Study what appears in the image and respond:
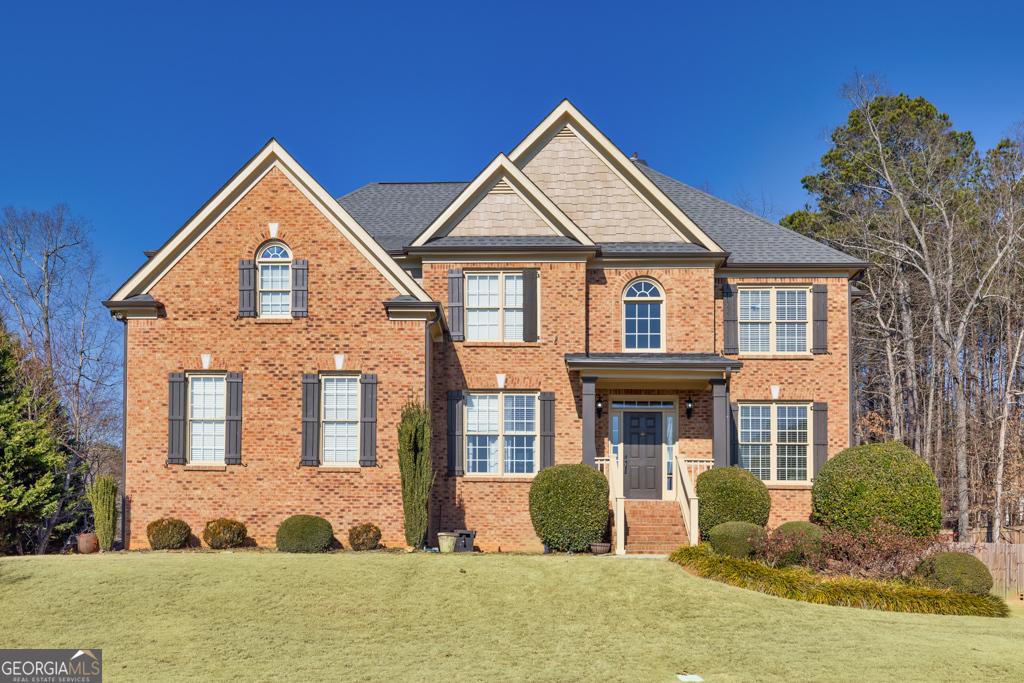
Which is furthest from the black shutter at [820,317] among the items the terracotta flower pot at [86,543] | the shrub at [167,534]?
the terracotta flower pot at [86,543]

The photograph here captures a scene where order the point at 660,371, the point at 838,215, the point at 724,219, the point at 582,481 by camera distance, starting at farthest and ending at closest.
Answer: the point at 838,215
the point at 724,219
the point at 660,371
the point at 582,481

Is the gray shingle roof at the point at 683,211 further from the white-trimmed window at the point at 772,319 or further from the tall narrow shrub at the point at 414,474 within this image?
the tall narrow shrub at the point at 414,474

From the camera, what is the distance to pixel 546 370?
22031mm

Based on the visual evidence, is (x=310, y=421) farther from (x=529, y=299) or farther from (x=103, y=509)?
(x=529, y=299)

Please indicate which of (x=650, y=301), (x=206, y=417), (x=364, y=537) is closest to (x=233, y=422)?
(x=206, y=417)

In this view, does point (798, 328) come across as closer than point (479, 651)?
No

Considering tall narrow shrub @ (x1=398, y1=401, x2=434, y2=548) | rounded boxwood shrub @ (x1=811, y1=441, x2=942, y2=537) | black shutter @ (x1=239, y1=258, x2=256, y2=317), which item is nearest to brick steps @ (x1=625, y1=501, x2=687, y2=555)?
rounded boxwood shrub @ (x1=811, y1=441, x2=942, y2=537)

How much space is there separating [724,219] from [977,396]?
49.6ft

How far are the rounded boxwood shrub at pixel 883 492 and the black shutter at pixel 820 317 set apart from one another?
3.29 meters

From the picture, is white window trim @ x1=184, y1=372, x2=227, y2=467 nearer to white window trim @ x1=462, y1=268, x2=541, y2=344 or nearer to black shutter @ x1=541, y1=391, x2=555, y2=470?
white window trim @ x1=462, y1=268, x2=541, y2=344

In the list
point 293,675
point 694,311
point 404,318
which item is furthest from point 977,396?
point 293,675

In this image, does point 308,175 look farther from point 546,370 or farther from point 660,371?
point 660,371

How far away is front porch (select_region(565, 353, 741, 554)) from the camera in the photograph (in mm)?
20609

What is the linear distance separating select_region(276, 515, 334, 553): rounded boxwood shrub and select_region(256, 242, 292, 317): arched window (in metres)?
4.62
